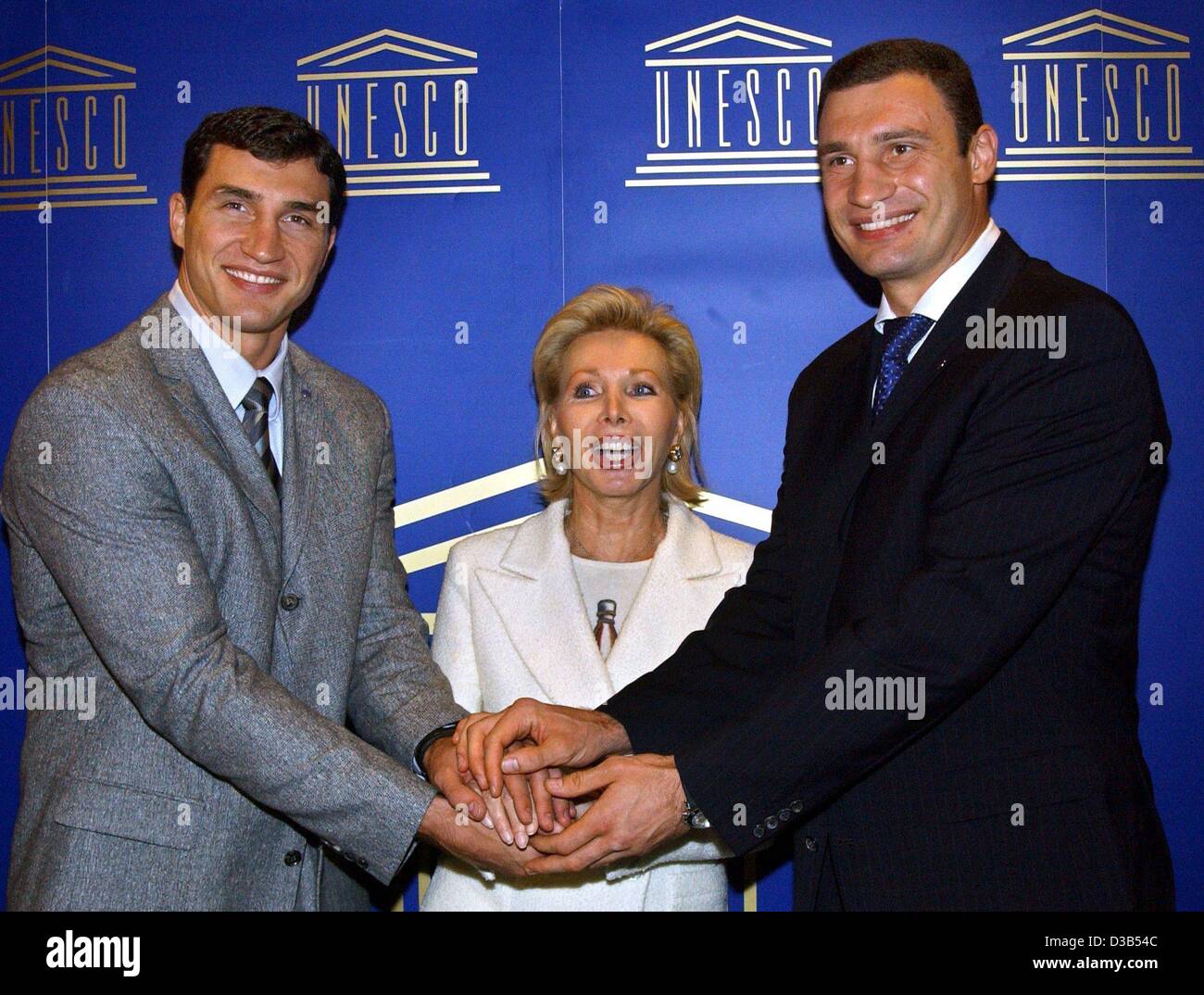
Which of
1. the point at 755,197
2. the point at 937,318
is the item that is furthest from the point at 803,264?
the point at 937,318

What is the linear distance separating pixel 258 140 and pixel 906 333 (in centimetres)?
153

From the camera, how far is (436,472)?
12.7ft

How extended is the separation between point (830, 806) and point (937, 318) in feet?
3.35

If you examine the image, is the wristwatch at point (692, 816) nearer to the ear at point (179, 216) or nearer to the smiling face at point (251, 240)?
the smiling face at point (251, 240)

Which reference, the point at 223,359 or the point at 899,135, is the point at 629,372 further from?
the point at 223,359

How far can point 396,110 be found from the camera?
3863mm

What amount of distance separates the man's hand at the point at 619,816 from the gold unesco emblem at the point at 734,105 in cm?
187

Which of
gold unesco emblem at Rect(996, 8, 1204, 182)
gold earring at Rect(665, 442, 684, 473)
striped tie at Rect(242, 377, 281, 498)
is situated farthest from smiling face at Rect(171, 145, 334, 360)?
gold unesco emblem at Rect(996, 8, 1204, 182)

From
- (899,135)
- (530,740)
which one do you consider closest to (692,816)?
(530,740)

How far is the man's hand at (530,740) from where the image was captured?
2795 mm

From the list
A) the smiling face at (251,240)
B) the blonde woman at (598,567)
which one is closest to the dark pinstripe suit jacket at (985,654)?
the blonde woman at (598,567)

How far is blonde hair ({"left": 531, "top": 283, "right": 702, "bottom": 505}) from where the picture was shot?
11.6ft

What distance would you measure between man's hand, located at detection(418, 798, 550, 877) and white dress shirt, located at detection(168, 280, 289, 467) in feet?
2.75
